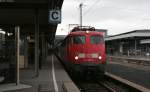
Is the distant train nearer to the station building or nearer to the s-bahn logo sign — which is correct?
the s-bahn logo sign

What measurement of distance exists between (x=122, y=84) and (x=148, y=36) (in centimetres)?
5004

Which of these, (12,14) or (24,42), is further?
(12,14)

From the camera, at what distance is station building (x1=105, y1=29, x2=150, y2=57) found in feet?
211

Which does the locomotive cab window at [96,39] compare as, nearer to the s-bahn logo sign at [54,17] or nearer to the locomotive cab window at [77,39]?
the locomotive cab window at [77,39]

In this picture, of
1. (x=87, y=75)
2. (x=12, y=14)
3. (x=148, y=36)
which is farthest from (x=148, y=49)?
(x=87, y=75)

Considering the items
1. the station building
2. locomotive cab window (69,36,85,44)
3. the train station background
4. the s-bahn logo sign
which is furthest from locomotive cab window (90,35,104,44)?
the station building

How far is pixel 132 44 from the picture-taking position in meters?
81.8

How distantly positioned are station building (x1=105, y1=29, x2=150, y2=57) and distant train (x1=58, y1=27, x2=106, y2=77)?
41.5 m

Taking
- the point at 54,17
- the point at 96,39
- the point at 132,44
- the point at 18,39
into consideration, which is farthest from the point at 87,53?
the point at 132,44

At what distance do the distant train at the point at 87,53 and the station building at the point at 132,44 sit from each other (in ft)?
136

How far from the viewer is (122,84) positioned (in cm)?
1817

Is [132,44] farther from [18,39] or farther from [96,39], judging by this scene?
[18,39]

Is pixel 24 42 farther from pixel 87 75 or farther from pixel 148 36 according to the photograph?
pixel 148 36

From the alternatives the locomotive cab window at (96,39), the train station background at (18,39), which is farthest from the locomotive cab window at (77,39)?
the train station background at (18,39)
